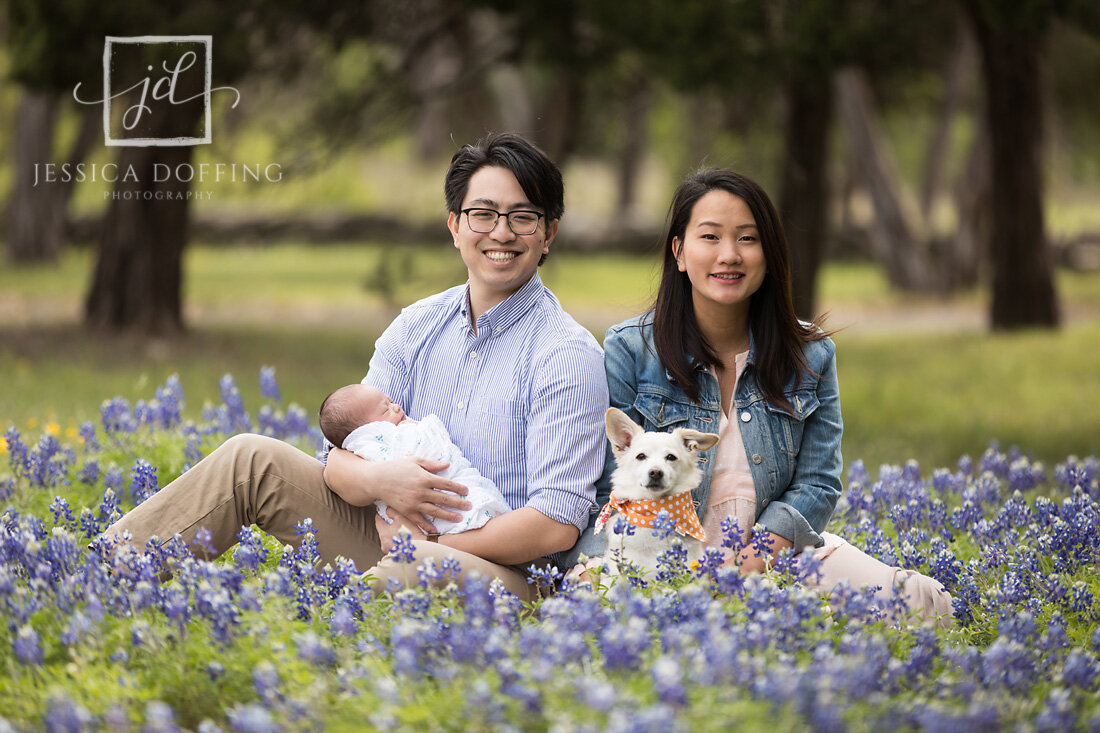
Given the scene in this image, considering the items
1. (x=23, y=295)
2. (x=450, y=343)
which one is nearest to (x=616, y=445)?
(x=450, y=343)

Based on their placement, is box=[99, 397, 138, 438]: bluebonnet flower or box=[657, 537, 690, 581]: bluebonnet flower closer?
box=[657, 537, 690, 581]: bluebonnet flower

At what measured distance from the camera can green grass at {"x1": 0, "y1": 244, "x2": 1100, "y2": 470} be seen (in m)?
8.25

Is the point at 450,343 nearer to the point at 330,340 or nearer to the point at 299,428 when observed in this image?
the point at 299,428

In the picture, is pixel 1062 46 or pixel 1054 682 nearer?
pixel 1054 682

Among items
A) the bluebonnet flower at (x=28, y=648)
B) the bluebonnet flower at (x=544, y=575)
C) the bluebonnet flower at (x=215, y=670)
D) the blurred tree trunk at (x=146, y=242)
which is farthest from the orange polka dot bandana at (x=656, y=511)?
the blurred tree trunk at (x=146, y=242)

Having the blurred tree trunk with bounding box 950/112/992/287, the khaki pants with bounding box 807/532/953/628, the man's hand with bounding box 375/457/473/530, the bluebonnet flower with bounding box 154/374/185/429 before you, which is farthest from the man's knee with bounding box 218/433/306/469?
the blurred tree trunk with bounding box 950/112/992/287

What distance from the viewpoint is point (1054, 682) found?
2.92 m

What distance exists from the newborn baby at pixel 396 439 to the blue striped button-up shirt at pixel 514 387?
10cm

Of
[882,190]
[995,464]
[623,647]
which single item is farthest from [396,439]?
[882,190]

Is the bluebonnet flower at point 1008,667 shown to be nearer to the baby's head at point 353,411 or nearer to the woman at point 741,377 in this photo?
the woman at point 741,377

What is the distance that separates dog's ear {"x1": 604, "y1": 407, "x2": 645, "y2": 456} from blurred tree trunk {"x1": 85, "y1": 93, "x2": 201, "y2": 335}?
9081 mm

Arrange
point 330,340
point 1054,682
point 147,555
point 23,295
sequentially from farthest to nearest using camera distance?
point 23,295 < point 330,340 < point 147,555 < point 1054,682

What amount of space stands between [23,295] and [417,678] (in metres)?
16.7

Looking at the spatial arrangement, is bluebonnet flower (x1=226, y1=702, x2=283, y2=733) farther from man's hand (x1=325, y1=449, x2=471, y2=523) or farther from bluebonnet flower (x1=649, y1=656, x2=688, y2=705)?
man's hand (x1=325, y1=449, x2=471, y2=523)
